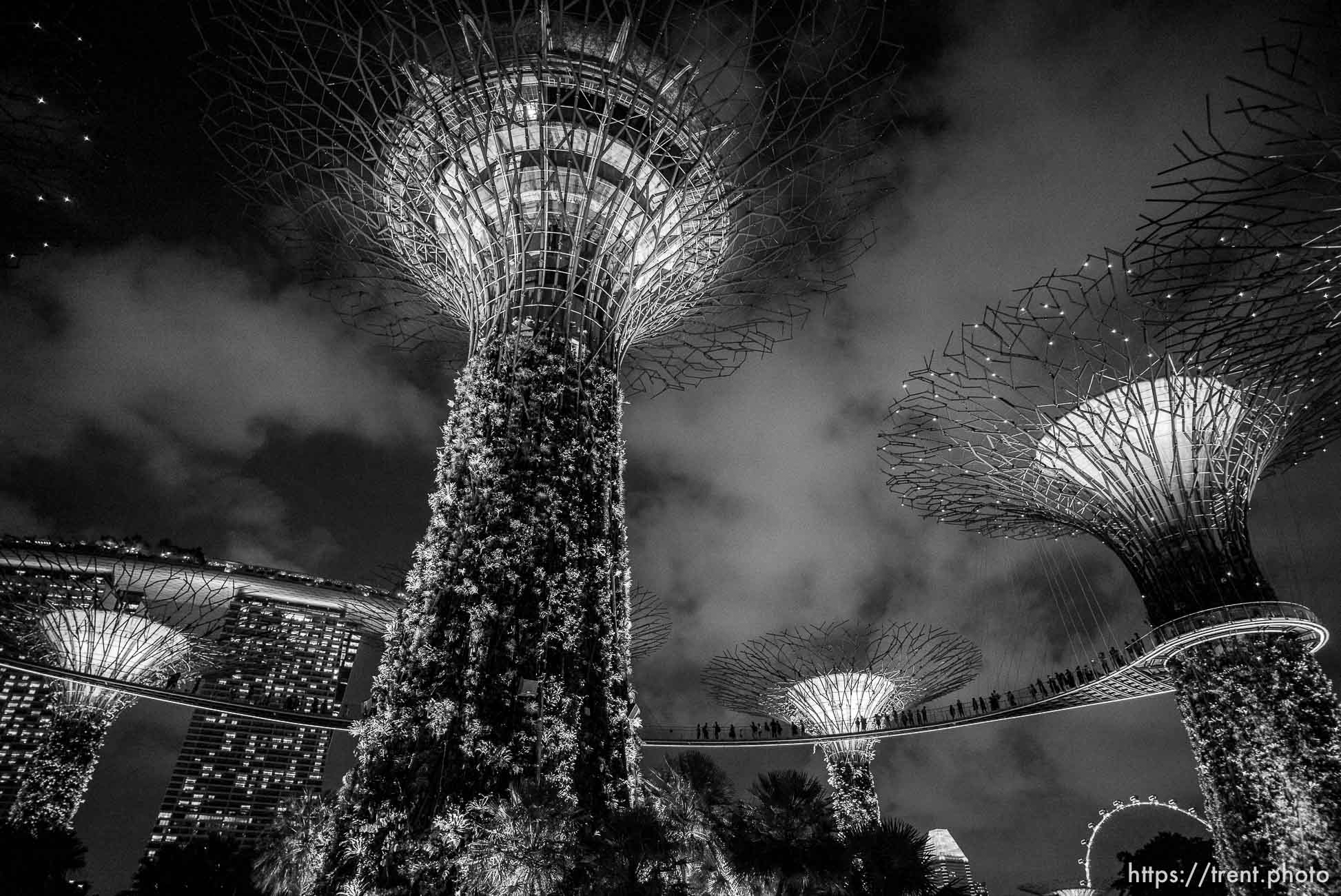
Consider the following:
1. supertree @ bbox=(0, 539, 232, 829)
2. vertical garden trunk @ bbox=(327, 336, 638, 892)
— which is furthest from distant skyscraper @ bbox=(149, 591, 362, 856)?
vertical garden trunk @ bbox=(327, 336, 638, 892)

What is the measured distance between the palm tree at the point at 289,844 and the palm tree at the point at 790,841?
23.1 feet

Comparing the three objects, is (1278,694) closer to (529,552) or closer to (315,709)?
(529,552)

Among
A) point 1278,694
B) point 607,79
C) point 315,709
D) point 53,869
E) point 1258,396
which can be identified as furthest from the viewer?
point 315,709

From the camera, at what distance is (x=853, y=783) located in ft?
94.4

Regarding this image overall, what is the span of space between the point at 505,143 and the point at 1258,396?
19.4 meters

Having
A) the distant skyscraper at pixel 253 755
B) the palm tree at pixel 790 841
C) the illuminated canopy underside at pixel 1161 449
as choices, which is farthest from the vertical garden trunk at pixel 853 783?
the distant skyscraper at pixel 253 755

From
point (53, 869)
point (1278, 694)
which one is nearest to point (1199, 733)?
point (1278, 694)

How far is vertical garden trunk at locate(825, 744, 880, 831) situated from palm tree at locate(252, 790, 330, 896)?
20.8m

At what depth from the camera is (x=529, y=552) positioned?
13.1 m

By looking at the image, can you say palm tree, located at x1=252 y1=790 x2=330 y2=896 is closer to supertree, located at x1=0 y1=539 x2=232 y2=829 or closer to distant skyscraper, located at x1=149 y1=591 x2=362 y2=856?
supertree, located at x1=0 y1=539 x2=232 y2=829

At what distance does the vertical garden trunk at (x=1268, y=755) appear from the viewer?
48.1 feet

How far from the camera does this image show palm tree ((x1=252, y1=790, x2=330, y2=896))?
12594 millimetres

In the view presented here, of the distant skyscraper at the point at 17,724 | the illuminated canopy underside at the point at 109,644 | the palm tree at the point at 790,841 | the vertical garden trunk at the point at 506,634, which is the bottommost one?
the palm tree at the point at 790,841

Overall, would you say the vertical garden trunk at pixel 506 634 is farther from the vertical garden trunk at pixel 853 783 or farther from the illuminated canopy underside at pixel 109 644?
the illuminated canopy underside at pixel 109 644
